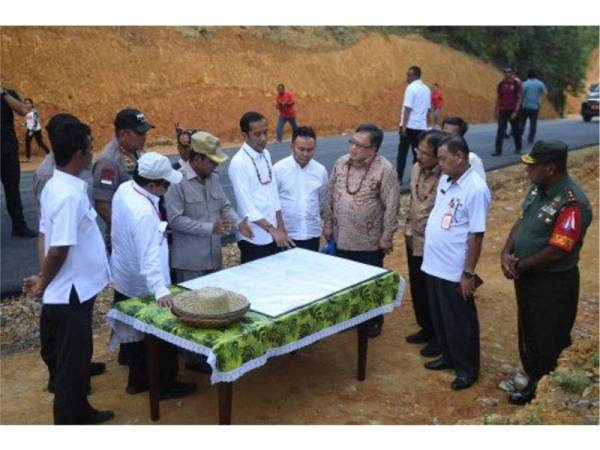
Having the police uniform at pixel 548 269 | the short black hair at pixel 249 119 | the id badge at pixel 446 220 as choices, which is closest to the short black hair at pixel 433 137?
the id badge at pixel 446 220

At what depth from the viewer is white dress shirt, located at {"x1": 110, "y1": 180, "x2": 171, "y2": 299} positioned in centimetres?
420

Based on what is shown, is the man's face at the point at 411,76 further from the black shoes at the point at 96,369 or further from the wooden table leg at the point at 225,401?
the wooden table leg at the point at 225,401

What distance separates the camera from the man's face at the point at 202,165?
15.4ft

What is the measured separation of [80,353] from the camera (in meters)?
4.06

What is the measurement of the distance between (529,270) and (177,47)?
2026 cm

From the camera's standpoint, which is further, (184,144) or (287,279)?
(184,144)

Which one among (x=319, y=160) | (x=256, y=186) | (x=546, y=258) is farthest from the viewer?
(x=319, y=160)

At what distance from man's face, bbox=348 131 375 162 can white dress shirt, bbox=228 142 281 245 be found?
70 cm

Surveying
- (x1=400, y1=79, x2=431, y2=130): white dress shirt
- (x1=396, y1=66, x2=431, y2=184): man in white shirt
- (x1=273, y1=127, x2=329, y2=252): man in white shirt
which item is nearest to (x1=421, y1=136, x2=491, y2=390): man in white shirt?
(x1=273, y1=127, x2=329, y2=252): man in white shirt

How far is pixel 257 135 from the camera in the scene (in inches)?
207

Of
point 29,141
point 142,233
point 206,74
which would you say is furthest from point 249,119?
point 206,74

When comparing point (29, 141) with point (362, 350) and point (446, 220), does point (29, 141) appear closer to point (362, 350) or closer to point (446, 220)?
point (362, 350)

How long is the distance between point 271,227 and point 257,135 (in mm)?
729

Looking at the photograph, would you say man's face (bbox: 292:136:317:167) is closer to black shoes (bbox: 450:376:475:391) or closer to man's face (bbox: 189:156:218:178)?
man's face (bbox: 189:156:218:178)
